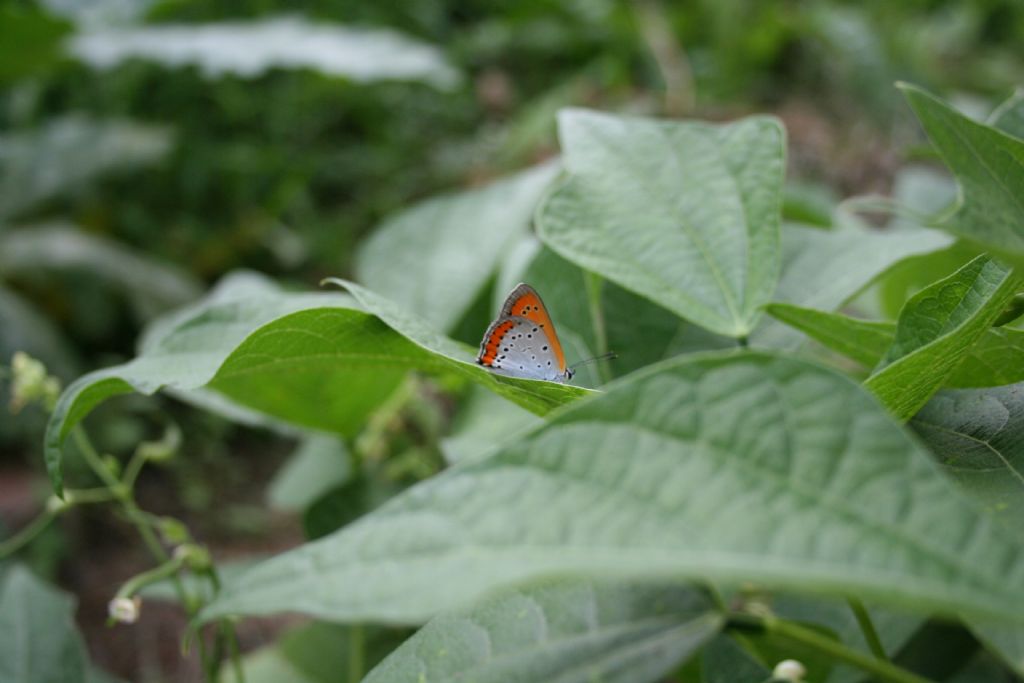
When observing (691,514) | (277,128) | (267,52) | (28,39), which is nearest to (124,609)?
(691,514)

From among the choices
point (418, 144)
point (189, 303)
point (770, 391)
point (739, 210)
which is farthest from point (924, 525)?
point (418, 144)

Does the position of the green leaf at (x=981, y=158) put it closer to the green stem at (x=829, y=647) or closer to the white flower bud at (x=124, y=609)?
the green stem at (x=829, y=647)

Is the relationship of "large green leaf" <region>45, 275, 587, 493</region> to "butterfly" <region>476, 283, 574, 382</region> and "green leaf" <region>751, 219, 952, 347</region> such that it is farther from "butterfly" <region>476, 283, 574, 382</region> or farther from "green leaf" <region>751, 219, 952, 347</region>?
"green leaf" <region>751, 219, 952, 347</region>

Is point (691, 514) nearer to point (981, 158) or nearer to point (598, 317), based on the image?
point (981, 158)

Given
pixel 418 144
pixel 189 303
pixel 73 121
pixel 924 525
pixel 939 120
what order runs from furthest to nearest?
pixel 418 144 → pixel 73 121 → pixel 189 303 → pixel 939 120 → pixel 924 525

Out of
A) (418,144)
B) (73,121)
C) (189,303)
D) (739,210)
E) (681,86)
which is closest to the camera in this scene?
(739,210)

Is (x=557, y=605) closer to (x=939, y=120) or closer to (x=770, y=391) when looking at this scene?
(x=770, y=391)
